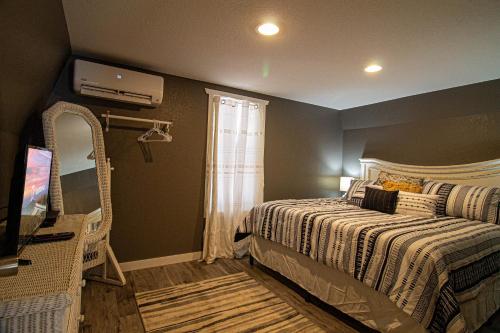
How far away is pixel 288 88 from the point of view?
10.9ft

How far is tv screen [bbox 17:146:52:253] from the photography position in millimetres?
1104

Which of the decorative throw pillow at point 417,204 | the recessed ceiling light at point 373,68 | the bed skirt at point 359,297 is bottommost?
the bed skirt at point 359,297

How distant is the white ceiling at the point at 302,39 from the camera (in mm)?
1618

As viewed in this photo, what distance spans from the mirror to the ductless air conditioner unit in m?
0.32

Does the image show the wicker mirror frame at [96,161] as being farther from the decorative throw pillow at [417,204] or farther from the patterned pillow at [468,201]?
the patterned pillow at [468,201]

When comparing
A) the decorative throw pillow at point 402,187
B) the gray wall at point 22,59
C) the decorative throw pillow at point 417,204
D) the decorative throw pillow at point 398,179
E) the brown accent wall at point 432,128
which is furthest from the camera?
the decorative throw pillow at point 398,179

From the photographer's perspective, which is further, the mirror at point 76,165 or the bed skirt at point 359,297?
the mirror at point 76,165

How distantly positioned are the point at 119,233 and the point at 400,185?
10.7 feet

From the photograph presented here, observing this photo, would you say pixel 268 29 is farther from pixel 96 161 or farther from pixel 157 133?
pixel 96 161

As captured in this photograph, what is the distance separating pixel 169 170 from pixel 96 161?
31.7 inches

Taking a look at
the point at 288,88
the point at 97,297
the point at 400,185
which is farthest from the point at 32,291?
the point at 400,185

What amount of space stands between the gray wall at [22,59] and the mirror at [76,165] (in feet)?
0.95

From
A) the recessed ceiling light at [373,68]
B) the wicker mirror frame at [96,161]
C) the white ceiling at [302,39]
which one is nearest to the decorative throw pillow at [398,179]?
the white ceiling at [302,39]

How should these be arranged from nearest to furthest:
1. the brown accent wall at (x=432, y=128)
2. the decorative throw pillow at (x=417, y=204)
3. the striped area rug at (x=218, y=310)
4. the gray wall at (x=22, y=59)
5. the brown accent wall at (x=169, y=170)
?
the gray wall at (x=22, y=59)
the striped area rug at (x=218, y=310)
the decorative throw pillow at (x=417, y=204)
the brown accent wall at (x=169, y=170)
the brown accent wall at (x=432, y=128)
